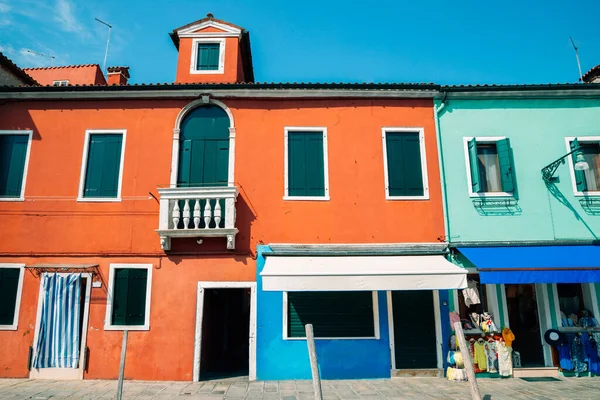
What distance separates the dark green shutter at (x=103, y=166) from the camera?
418 inches

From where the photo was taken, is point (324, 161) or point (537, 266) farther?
point (324, 161)

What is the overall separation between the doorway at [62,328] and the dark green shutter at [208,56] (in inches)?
281

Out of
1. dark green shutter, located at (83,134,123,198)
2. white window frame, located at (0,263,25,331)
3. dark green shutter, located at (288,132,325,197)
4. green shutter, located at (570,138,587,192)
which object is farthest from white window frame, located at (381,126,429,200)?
white window frame, located at (0,263,25,331)

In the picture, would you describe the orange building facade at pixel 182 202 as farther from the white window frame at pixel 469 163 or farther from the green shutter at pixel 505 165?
the green shutter at pixel 505 165

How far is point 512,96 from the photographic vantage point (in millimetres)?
11203

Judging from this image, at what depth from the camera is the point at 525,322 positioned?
10484 mm

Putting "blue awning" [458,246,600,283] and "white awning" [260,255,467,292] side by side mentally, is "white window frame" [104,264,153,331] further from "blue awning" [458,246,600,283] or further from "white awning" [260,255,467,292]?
"blue awning" [458,246,600,283]

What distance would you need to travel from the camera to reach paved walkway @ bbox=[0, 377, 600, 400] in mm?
8227

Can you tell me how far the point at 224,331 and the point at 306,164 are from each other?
6.55m

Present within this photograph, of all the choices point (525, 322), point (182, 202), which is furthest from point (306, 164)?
point (525, 322)

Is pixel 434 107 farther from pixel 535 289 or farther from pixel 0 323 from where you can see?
pixel 0 323

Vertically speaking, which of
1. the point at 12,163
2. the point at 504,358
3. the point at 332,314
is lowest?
the point at 504,358

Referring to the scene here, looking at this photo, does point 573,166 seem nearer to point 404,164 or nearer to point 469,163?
point 469,163

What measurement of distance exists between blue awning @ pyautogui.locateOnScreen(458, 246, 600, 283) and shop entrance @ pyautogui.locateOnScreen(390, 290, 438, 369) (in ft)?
5.15
